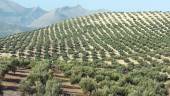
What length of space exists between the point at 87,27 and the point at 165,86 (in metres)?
117

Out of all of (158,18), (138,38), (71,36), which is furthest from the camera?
(158,18)

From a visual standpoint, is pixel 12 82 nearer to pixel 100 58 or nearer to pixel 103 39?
pixel 100 58

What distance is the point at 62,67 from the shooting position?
1972 inches

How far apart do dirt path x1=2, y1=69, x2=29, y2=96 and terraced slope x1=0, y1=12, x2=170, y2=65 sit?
25.1 meters

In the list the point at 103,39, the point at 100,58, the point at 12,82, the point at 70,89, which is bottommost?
the point at 103,39

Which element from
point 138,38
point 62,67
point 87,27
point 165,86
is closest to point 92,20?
point 87,27

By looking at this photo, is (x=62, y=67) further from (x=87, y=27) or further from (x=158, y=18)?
(x=158, y=18)

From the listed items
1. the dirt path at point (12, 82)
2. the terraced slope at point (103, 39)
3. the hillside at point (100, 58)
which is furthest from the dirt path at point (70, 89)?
the terraced slope at point (103, 39)

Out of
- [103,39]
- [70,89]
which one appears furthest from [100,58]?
[103,39]

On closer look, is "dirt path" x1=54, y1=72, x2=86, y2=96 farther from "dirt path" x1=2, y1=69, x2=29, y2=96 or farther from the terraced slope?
the terraced slope

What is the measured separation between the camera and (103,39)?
115938 mm

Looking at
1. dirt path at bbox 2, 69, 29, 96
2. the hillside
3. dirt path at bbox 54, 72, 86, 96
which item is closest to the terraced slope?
the hillside

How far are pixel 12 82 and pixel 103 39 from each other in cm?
7893

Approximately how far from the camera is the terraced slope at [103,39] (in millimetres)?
83438
